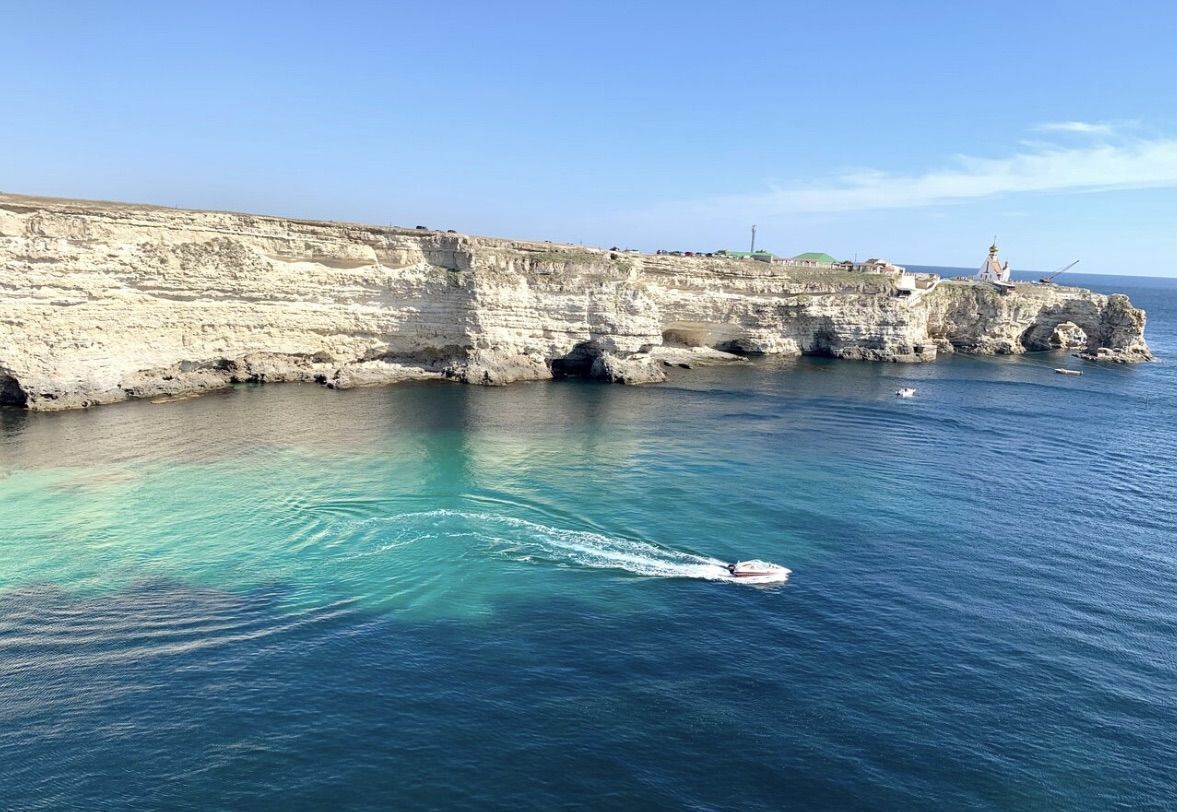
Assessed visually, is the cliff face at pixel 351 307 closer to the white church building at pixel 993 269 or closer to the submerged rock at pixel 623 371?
the submerged rock at pixel 623 371

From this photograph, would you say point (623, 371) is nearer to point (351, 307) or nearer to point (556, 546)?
point (351, 307)

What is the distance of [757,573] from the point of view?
29.2m

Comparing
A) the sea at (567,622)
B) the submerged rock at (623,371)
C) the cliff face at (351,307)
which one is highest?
the cliff face at (351,307)

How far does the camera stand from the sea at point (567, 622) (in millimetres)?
18859

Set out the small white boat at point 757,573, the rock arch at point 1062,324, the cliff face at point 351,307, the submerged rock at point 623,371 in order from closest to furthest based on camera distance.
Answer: the small white boat at point 757,573 → the cliff face at point 351,307 → the submerged rock at point 623,371 → the rock arch at point 1062,324

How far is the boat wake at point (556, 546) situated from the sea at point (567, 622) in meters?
0.19

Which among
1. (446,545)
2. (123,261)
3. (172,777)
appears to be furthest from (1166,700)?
(123,261)

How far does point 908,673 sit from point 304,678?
762 inches

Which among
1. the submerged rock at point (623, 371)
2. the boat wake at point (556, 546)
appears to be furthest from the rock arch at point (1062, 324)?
the boat wake at point (556, 546)

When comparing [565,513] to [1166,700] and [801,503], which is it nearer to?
[801,503]

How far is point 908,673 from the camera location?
2342 centimetres

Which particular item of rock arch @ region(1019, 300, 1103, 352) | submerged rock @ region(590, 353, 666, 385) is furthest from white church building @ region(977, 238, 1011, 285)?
submerged rock @ region(590, 353, 666, 385)

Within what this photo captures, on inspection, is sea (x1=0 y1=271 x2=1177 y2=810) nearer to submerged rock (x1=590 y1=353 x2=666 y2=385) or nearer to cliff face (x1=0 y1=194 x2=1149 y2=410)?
cliff face (x1=0 y1=194 x2=1149 y2=410)

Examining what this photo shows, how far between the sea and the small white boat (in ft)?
1.75
